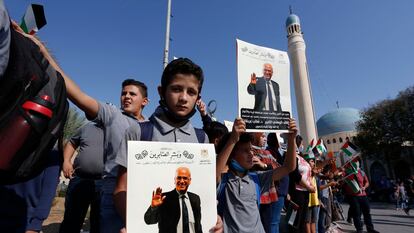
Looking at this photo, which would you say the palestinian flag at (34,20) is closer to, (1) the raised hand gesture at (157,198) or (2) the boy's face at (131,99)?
(2) the boy's face at (131,99)

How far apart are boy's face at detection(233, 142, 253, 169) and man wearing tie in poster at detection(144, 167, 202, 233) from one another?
1.14 metres

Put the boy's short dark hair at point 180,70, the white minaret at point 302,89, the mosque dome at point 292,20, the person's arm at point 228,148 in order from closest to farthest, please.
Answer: the boy's short dark hair at point 180,70 → the person's arm at point 228,148 → the white minaret at point 302,89 → the mosque dome at point 292,20

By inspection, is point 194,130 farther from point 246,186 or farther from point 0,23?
point 0,23

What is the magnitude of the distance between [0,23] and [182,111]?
39.1 inches

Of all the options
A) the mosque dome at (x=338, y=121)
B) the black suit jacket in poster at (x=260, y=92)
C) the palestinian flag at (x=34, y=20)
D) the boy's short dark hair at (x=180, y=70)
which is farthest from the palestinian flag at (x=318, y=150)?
the mosque dome at (x=338, y=121)

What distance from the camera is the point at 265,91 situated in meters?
2.63

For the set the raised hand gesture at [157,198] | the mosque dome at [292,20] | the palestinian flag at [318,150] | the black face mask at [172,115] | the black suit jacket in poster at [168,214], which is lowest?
the black suit jacket in poster at [168,214]

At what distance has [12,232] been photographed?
5.14 feet

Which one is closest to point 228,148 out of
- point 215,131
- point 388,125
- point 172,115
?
point 172,115

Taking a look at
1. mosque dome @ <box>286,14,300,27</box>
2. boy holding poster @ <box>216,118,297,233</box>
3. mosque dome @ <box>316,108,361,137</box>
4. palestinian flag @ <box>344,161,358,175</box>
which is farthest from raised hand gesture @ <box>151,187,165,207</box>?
mosque dome @ <box>316,108,361,137</box>

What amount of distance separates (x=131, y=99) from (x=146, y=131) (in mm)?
965

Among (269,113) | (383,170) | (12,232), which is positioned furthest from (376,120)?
(12,232)

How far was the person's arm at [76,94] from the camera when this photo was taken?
136cm

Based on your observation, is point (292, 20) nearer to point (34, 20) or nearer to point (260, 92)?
point (260, 92)
